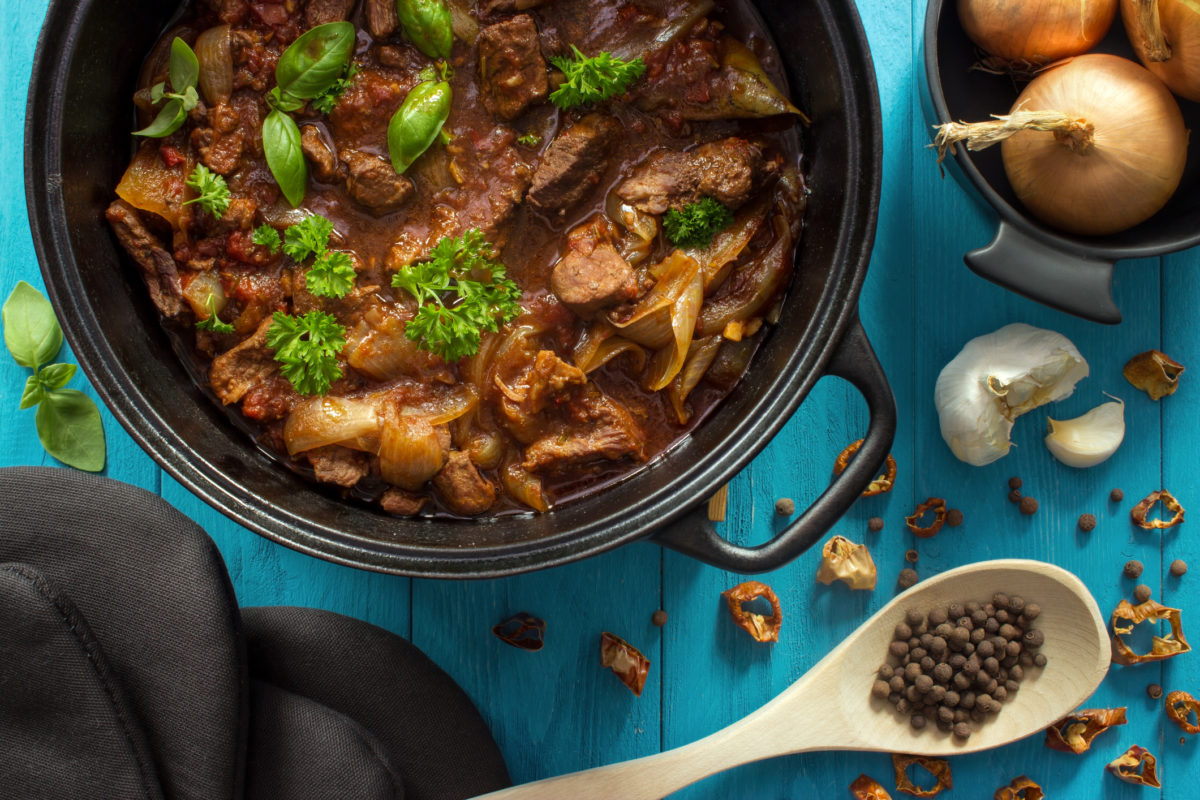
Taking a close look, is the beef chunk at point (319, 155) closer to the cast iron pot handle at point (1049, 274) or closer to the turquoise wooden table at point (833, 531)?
the turquoise wooden table at point (833, 531)

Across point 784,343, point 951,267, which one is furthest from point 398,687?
point 951,267

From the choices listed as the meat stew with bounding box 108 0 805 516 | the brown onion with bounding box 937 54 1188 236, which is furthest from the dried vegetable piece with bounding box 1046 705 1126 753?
the meat stew with bounding box 108 0 805 516

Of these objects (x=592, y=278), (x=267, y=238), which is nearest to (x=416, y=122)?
(x=267, y=238)

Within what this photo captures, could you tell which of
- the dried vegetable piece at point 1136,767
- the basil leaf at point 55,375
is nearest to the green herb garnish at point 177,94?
the basil leaf at point 55,375

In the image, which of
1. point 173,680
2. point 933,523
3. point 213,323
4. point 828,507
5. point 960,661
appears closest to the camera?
point 828,507

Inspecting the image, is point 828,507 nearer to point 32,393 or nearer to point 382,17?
point 382,17

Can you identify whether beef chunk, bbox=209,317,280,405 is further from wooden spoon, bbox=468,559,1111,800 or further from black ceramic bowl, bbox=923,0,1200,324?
black ceramic bowl, bbox=923,0,1200,324

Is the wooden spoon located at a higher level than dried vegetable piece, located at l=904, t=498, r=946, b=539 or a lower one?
lower
